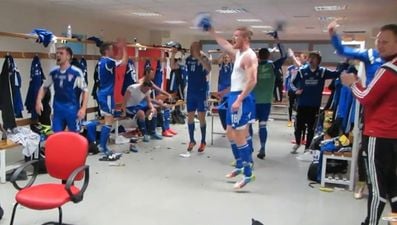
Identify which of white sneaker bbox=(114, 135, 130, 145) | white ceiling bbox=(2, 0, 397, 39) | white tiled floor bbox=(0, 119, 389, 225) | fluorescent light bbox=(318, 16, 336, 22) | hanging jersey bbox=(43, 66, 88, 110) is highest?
fluorescent light bbox=(318, 16, 336, 22)

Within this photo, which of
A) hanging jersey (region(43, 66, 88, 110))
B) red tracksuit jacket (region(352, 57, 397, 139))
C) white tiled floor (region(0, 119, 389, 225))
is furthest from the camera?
hanging jersey (region(43, 66, 88, 110))

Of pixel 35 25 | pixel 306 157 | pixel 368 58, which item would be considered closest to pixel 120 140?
pixel 306 157

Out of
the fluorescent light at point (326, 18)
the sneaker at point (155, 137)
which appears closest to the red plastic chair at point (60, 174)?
the sneaker at point (155, 137)

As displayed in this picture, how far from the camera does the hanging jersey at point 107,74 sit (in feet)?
16.5

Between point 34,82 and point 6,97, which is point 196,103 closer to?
point 34,82

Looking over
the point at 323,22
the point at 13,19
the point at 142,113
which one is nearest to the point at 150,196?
the point at 142,113

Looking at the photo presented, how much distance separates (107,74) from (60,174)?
261cm

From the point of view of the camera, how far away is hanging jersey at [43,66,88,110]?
13.3 feet

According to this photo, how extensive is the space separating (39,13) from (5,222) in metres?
5.59

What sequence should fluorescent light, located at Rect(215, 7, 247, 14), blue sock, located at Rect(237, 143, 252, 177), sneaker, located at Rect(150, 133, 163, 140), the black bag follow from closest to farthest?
blue sock, located at Rect(237, 143, 252, 177)
the black bag
sneaker, located at Rect(150, 133, 163, 140)
fluorescent light, located at Rect(215, 7, 247, 14)

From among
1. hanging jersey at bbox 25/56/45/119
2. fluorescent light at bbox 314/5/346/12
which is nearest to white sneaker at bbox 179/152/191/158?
hanging jersey at bbox 25/56/45/119

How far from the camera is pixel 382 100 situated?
2.37 metres

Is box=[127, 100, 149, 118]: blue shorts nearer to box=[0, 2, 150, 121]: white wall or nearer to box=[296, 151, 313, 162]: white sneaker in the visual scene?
box=[0, 2, 150, 121]: white wall

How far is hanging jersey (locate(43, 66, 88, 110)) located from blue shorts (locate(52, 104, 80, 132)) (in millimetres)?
44
